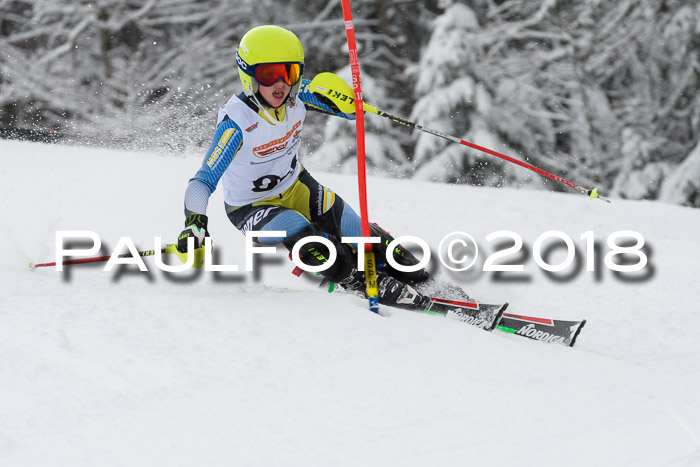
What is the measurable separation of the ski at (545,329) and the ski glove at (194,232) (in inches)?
61.9

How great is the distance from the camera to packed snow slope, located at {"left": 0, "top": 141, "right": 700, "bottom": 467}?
2170mm

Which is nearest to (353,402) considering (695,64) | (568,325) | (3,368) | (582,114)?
(3,368)

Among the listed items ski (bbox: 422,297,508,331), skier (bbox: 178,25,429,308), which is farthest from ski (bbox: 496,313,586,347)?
skier (bbox: 178,25,429,308)

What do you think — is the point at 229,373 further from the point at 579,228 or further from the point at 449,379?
the point at 579,228

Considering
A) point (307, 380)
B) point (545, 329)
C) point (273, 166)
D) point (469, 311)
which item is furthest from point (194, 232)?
point (545, 329)

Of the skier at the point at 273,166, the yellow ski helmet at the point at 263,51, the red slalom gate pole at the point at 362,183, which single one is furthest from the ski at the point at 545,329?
the yellow ski helmet at the point at 263,51

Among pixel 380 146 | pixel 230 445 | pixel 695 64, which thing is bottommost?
pixel 230 445

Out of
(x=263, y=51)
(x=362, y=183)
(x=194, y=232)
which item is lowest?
(x=194, y=232)

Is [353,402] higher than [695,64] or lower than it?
lower

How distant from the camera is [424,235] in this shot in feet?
18.7

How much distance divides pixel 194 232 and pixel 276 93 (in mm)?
945

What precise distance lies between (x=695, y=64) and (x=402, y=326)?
12.6 m

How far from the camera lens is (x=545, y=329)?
3.63 m

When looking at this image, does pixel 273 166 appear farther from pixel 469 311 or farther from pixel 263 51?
pixel 469 311
